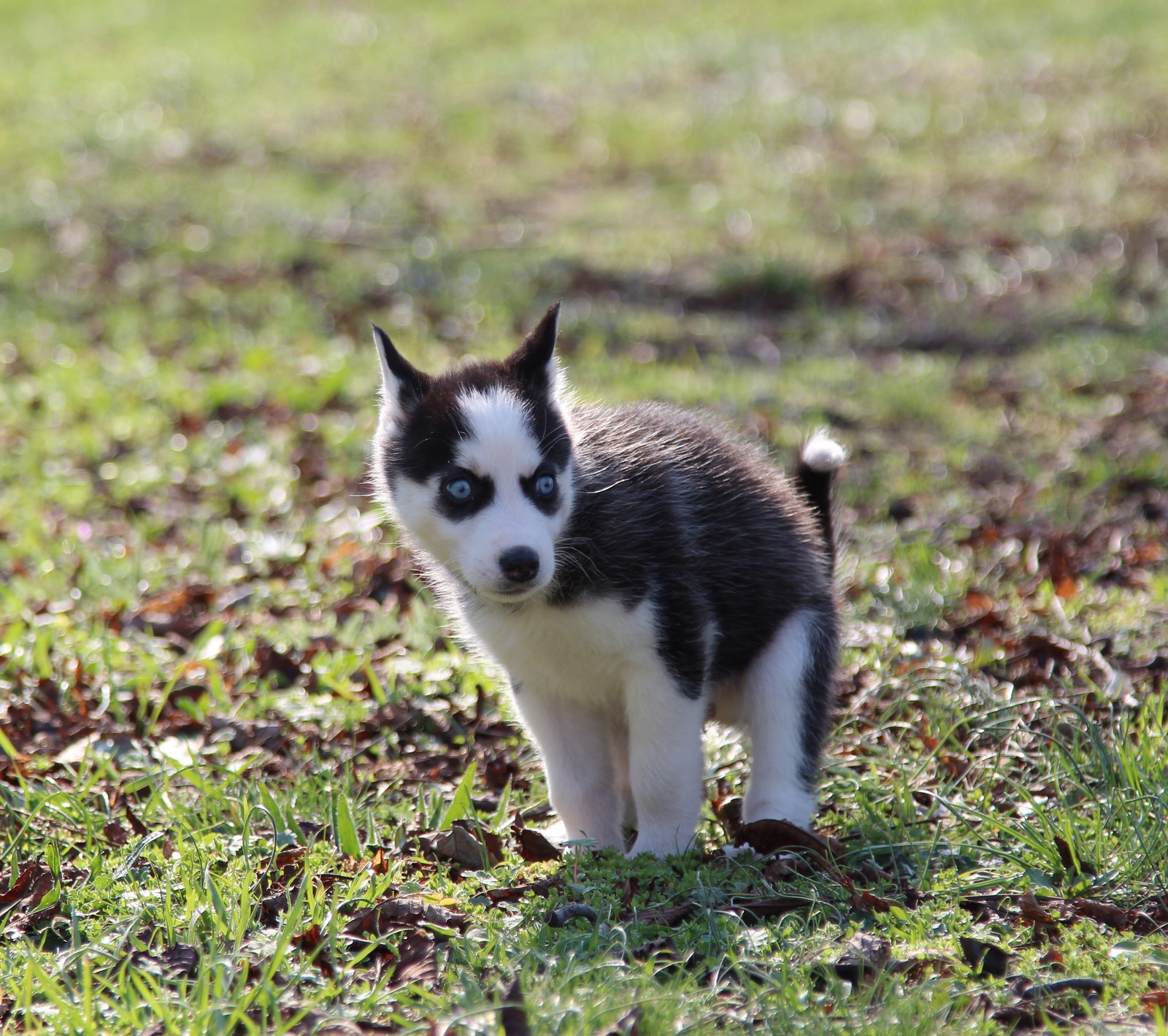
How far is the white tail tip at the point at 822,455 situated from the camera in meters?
4.31

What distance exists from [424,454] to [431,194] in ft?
28.5

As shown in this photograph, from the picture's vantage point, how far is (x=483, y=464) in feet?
11.3

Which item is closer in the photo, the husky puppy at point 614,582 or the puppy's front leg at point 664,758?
the husky puppy at point 614,582

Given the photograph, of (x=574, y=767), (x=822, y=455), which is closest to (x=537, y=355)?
(x=822, y=455)

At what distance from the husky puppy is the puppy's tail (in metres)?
0.22

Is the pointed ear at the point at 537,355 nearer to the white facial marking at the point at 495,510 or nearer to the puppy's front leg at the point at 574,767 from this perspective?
the white facial marking at the point at 495,510

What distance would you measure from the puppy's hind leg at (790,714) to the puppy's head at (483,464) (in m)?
0.86

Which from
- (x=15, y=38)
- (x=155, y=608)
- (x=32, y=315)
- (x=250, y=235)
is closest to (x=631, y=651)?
(x=155, y=608)

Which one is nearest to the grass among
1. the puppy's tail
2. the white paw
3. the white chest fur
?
the white paw

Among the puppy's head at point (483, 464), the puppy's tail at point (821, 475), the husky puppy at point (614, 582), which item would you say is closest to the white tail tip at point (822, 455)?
the puppy's tail at point (821, 475)

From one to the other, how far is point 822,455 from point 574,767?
4.46ft

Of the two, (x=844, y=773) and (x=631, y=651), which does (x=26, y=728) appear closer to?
(x=631, y=651)

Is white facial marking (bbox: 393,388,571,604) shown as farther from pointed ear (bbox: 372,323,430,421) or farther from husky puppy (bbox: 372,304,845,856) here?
pointed ear (bbox: 372,323,430,421)

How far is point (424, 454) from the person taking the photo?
3.58 meters
